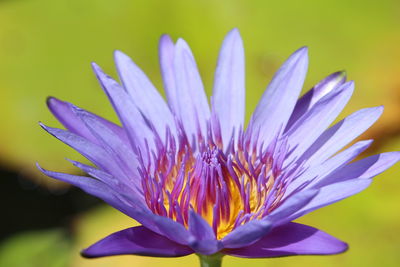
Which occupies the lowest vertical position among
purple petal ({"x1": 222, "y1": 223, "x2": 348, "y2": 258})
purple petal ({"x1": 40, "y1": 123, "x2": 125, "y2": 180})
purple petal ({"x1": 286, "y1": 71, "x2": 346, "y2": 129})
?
purple petal ({"x1": 222, "y1": 223, "x2": 348, "y2": 258})

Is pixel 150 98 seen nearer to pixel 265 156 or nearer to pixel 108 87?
pixel 108 87

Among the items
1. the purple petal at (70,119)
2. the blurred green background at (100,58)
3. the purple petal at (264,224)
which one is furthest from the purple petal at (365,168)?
the blurred green background at (100,58)

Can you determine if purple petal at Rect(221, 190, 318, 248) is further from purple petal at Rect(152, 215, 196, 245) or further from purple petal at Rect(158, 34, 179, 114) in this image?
purple petal at Rect(158, 34, 179, 114)

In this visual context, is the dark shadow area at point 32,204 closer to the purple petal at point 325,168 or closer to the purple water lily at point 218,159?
the purple water lily at point 218,159

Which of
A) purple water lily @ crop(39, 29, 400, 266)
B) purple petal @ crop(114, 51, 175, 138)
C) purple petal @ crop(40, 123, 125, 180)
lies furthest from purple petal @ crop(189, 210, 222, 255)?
purple petal @ crop(114, 51, 175, 138)

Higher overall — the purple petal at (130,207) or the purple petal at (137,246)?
the purple petal at (130,207)

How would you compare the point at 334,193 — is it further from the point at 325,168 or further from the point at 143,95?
the point at 143,95

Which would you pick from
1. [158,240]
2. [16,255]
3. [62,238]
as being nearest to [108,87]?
[158,240]
